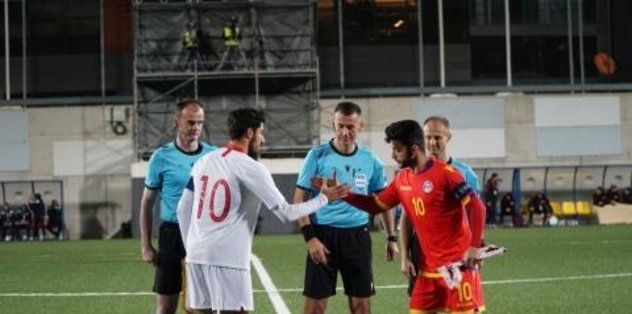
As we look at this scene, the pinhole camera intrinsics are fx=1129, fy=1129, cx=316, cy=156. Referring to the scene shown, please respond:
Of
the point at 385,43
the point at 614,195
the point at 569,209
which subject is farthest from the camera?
the point at 385,43

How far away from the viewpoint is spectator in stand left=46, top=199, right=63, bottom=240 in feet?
138

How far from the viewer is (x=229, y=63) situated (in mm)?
42688

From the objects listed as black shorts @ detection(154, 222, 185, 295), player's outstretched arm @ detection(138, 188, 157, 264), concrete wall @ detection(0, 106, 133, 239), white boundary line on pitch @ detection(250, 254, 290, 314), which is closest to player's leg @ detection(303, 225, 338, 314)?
black shorts @ detection(154, 222, 185, 295)

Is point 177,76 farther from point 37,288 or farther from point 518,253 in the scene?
point 37,288

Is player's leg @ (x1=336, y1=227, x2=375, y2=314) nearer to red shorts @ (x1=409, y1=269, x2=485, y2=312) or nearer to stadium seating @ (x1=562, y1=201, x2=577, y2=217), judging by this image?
red shorts @ (x1=409, y1=269, x2=485, y2=312)

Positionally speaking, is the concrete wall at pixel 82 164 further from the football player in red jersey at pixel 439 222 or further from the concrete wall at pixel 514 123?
the football player in red jersey at pixel 439 222

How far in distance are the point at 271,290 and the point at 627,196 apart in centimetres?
2921

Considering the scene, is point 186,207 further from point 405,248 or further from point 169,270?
point 405,248

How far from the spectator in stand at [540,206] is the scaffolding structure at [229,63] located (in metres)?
8.51

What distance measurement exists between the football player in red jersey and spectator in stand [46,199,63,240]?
35303mm

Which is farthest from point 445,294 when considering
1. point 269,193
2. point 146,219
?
point 146,219

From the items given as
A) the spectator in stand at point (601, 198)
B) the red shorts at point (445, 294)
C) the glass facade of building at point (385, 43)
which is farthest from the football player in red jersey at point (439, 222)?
the glass facade of building at point (385, 43)

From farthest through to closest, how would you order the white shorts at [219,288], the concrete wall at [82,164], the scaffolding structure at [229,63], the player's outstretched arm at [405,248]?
the concrete wall at [82,164], the scaffolding structure at [229,63], the player's outstretched arm at [405,248], the white shorts at [219,288]

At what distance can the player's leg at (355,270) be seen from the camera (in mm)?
9922
